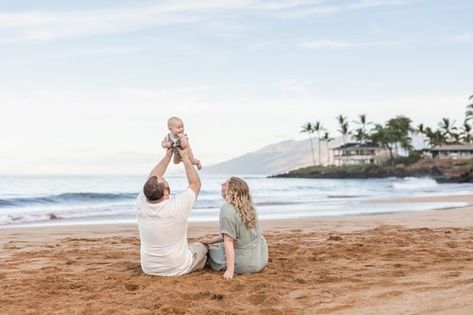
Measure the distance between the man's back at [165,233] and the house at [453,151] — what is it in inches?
4229

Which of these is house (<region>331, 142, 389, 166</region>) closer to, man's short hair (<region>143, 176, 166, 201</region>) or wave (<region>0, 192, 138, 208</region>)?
wave (<region>0, 192, 138, 208</region>)

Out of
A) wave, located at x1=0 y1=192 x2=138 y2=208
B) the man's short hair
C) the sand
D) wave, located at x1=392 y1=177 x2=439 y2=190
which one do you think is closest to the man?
the man's short hair

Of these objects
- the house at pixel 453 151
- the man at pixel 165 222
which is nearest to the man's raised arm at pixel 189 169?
the man at pixel 165 222

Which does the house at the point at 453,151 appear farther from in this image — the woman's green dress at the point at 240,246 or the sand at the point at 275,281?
the woman's green dress at the point at 240,246

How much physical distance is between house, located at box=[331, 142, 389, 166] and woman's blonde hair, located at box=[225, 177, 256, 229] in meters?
119

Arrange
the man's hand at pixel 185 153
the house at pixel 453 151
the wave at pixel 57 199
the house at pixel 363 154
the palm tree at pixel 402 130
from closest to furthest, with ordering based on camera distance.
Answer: the man's hand at pixel 185 153 → the wave at pixel 57 199 → the house at pixel 453 151 → the palm tree at pixel 402 130 → the house at pixel 363 154

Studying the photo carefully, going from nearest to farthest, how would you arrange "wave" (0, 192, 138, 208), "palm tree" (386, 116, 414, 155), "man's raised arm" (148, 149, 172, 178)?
"man's raised arm" (148, 149, 172, 178), "wave" (0, 192, 138, 208), "palm tree" (386, 116, 414, 155)

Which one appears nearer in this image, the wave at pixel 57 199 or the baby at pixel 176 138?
the baby at pixel 176 138

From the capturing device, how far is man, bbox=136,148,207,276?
6.36 metres

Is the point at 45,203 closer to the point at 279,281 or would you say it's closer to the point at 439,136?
the point at 279,281

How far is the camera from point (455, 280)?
596 centimetres

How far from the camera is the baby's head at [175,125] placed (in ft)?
20.9

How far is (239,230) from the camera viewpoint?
21.7ft

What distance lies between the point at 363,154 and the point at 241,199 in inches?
4849
